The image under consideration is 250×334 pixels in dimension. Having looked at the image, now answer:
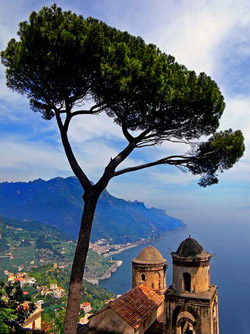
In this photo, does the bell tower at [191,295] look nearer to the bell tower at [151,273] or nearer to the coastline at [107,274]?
the bell tower at [151,273]

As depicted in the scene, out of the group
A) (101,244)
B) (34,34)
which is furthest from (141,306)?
(101,244)

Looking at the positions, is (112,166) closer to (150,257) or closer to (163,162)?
(163,162)

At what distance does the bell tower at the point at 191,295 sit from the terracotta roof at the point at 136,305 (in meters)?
1.28

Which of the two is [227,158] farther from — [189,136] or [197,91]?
[197,91]

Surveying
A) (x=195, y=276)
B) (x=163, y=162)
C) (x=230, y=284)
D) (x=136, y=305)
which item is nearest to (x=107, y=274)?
(x=230, y=284)

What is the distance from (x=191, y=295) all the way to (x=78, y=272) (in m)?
5.51

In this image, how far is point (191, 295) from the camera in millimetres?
10422

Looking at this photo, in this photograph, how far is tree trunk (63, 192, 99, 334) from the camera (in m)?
6.74

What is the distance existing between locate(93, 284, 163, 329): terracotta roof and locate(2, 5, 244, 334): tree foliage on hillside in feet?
15.5

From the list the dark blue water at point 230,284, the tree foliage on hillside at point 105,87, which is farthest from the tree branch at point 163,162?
the dark blue water at point 230,284

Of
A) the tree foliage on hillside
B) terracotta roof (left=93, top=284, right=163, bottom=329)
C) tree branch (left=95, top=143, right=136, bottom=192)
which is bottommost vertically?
terracotta roof (left=93, top=284, right=163, bottom=329)

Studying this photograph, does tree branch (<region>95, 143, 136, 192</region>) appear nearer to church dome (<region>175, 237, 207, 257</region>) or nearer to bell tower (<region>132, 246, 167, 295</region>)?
church dome (<region>175, 237, 207, 257</region>)

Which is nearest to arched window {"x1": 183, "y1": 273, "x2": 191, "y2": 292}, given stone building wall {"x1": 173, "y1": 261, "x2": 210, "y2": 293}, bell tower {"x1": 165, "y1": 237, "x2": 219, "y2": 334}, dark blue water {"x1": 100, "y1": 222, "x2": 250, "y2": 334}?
bell tower {"x1": 165, "y1": 237, "x2": 219, "y2": 334}

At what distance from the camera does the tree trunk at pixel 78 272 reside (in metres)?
6.74
